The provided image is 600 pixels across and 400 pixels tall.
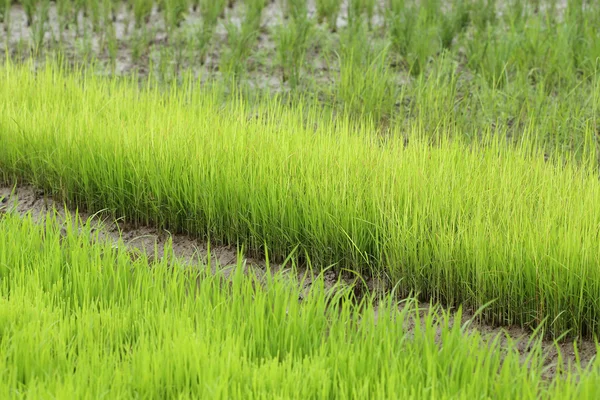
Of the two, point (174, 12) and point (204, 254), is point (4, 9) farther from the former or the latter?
point (204, 254)

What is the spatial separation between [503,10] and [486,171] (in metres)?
2.71

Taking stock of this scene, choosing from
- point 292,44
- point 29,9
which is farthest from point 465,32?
point 29,9

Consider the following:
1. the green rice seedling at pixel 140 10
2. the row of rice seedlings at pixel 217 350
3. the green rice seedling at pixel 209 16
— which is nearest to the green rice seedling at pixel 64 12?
the green rice seedling at pixel 140 10

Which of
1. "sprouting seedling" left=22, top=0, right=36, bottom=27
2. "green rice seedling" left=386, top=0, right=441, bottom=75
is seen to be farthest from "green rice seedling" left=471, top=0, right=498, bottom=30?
"sprouting seedling" left=22, top=0, right=36, bottom=27

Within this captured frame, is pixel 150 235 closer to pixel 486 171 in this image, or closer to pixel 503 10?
pixel 486 171

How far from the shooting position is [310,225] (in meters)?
2.86

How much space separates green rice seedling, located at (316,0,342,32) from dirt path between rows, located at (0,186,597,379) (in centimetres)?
250

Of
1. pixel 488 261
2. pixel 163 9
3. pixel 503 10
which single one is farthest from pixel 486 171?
pixel 163 9

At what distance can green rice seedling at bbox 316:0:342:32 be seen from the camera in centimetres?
524

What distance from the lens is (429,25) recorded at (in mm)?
4777

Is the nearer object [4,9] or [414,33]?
[414,33]

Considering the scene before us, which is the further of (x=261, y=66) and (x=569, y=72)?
(x=261, y=66)

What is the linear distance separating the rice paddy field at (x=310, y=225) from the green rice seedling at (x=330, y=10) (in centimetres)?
34

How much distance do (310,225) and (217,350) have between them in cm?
103
